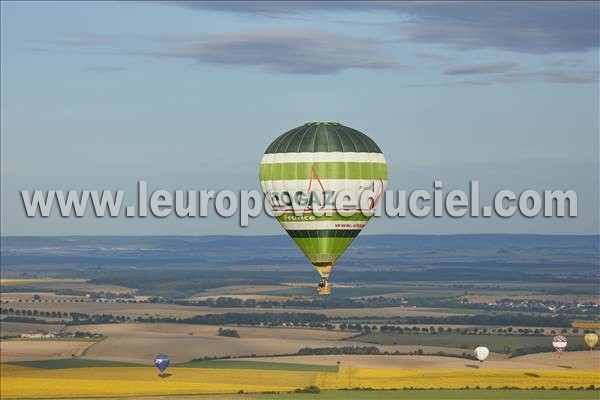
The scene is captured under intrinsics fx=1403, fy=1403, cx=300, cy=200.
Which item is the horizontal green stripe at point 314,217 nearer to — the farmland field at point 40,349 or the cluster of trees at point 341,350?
the cluster of trees at point 341,350

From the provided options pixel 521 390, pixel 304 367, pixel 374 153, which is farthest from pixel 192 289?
pixel 374 153

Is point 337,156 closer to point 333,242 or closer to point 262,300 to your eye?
point 333,242

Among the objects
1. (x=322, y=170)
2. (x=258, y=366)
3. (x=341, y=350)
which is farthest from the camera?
(x=341, y=350)

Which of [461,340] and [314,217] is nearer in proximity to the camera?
[314,217]

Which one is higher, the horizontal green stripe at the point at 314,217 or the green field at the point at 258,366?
the horizontal green stripe at the point at 314,217

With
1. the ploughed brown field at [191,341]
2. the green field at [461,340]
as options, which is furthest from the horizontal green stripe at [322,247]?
the green field at [461,340]

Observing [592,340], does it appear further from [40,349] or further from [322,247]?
[322,247]

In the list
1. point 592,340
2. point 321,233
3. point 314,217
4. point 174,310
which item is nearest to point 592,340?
point 592,340

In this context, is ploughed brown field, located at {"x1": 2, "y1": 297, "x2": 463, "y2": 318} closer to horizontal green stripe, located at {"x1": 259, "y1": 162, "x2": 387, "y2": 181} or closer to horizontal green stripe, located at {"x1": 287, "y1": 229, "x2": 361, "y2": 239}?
horizontal green stripe, located at {"x1": 287, "y1": 229, "x2": 361, "y2": 239}
